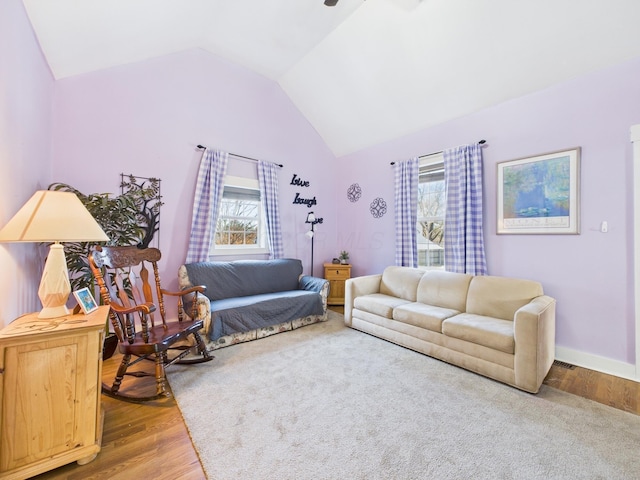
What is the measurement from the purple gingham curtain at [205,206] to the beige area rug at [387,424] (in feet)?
4.84

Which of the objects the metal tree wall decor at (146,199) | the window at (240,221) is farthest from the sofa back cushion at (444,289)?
the metal tree wall decor at (146,199)

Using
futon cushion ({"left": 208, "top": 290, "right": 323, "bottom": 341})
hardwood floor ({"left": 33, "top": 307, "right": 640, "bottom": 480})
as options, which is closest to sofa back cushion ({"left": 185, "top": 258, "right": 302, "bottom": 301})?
futon cushion ({"left": 208, "top": 290, "right": 323, "bottom": 341})

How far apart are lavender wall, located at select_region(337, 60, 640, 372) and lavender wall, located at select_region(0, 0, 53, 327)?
4.08m

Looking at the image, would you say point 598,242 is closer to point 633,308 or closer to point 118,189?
point 633,308

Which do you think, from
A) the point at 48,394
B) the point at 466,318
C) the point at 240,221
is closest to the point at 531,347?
the point at 466,318

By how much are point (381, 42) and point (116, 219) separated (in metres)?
3.37

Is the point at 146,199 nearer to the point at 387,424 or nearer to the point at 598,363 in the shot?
the point at 387,424

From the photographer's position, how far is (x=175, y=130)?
343 cm

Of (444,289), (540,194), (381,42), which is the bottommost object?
(444,289)

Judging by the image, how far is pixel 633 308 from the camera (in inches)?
93.7

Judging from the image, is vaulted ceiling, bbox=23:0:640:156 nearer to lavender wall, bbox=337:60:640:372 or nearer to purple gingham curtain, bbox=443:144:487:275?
lavender wall, bbox=337:60:640:372

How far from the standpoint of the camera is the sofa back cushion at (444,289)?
307 centimetres

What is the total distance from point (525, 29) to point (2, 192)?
4086 millimetres

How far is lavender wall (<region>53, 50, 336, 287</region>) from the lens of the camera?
2855mm
